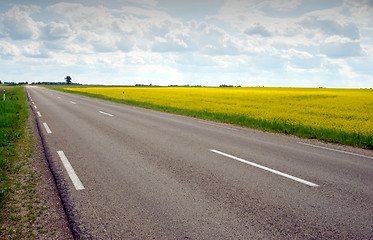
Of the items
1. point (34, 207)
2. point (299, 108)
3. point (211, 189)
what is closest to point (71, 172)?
point (34, 207)

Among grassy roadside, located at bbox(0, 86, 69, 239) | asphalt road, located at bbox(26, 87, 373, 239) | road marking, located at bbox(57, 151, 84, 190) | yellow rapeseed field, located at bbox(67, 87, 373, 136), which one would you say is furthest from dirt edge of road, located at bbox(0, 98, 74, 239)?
yellow rapeseed field, located at bbox(67, 87, 373, 136)

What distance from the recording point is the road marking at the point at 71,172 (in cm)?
455

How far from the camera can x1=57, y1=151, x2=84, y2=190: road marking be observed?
4547mm

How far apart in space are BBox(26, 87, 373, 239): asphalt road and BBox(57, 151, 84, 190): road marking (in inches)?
0.7

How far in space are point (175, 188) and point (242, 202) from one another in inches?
46.2

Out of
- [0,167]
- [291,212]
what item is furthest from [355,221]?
[0,167]

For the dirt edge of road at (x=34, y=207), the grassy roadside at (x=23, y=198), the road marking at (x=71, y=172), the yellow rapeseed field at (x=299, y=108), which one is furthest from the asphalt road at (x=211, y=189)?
the yellow rapeseed field at (x=299, y=108)

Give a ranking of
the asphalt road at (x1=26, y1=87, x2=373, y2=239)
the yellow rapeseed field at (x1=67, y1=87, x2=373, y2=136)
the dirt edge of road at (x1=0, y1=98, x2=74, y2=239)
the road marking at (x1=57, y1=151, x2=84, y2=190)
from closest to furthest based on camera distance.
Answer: the dirt edge of road at (x1=0, y1=98, x2=74, y2=239) → the asphalt road at (x1=26, y1=87, x2=373, y2=239) → the road marking at (x1=57, y1=151, x2=84, y2=190) → the yellow rapeseed field at (x1=67, y1=87, x2=373, y2=136)

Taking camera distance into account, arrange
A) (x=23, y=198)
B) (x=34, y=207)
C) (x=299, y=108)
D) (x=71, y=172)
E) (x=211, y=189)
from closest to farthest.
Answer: (x=34, y=207), (x=23, y=198), (x=211, y=189), (x=71, y=172), (x=299, y=108)

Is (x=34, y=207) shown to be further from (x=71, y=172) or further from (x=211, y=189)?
(x=211, y=189)

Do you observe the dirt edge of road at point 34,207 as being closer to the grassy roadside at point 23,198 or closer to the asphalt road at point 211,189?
the grassy roadside at point 23,198

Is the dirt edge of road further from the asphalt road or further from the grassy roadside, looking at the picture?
the asphalt road

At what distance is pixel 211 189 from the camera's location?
4453 mm

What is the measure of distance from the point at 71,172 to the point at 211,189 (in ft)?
9.39
